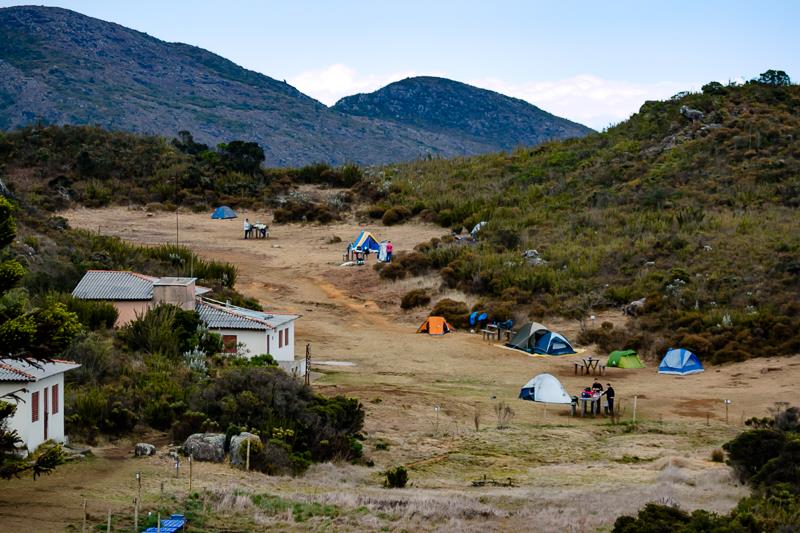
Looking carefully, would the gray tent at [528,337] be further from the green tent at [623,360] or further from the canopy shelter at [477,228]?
the canopy shelter at [477,228]

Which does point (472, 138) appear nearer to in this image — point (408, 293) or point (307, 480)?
point (408, 293)

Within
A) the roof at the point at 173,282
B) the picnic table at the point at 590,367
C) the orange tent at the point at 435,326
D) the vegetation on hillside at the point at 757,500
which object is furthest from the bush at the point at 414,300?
the vegetation on hillside at the point at 757,500

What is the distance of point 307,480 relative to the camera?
73.1 feet

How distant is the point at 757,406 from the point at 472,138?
164 metres

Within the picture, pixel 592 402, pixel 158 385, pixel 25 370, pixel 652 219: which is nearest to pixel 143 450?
pixel 25 370

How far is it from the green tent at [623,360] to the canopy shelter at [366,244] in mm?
18797

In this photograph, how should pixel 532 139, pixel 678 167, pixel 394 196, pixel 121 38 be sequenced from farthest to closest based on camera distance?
pixel 532 139 < pixel 121 38 < pixel 394 196 < pixel 678 167

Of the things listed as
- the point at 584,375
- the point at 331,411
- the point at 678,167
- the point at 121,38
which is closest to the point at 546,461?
the point at 331,411

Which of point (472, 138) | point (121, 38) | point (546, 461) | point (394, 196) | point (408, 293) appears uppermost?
point (121, 38)

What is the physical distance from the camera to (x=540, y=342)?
38656 mm

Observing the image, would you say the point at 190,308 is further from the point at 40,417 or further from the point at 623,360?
the point at 623,360

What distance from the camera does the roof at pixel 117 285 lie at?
109ft

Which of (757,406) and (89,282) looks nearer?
(757,406)

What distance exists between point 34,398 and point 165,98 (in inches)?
5783
